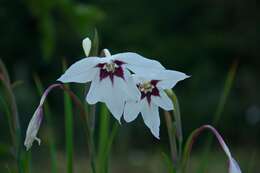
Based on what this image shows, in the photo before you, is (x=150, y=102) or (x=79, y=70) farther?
(x=150, y=102)

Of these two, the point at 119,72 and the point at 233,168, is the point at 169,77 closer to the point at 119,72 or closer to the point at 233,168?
the point at 119,72

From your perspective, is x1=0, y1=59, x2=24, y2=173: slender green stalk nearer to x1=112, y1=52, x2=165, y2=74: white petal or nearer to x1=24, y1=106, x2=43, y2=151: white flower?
x1=24, y1=106, x2=43, y2=151: white flower

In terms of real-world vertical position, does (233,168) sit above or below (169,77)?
below

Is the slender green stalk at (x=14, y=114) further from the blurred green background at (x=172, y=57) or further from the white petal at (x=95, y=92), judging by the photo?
the blurred green background at (x=172, y=57)

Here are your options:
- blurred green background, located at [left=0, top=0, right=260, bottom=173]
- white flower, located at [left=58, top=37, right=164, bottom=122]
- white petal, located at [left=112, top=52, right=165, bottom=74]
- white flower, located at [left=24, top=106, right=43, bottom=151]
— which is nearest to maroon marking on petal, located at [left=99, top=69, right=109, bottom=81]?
white flower, located at [left=58, top=37, right=164, bottom=122]

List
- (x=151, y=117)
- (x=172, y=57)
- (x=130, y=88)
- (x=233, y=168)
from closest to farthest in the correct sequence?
(x=233, y=168) < (x=130, y=88) < (x=151, y=117) < (x=172, y=57)

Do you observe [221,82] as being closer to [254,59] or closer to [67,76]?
[254,59]

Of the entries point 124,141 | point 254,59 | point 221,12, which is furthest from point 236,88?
point 124,141

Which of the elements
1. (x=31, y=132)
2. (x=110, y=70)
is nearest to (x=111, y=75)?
(x=110, y=70)
